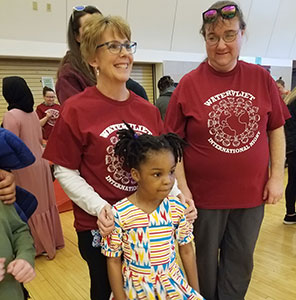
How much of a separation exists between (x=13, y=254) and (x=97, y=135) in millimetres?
572

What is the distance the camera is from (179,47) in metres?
7.48

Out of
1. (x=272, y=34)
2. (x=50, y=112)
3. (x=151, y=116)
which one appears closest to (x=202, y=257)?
(x=151, y=116)

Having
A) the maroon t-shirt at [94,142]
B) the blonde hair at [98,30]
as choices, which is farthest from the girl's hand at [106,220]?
the blonde hair at [98,30]

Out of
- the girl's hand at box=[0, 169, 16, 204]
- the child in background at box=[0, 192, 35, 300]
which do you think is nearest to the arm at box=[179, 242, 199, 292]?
the child in background at box=[0, 192, 35, 300]

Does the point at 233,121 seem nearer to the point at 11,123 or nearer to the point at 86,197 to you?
the point at 86,197

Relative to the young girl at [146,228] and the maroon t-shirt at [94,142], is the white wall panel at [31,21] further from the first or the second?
the young girl at [146,228]

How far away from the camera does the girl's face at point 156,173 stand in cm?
133

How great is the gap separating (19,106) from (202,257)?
2114 millimetres

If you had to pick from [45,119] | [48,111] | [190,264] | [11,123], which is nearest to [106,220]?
[190,264]

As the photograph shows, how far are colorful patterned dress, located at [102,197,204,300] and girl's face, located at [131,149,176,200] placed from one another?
0.34 feet

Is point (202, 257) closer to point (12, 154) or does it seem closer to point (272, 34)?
point (12, 154)

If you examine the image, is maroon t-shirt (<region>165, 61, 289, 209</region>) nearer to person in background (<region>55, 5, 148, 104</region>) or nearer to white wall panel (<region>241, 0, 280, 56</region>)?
person in background (<region>55, 5, 148, 104</region>)

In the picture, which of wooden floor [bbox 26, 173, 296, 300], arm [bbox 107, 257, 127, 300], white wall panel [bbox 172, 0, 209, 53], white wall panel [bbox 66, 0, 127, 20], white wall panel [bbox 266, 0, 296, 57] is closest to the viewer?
arm [bbox 107, 257, 127, 300]

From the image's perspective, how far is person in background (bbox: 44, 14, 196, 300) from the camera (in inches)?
51.8
